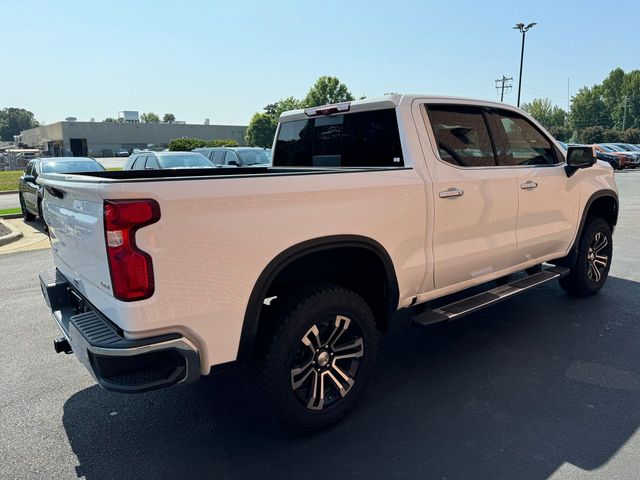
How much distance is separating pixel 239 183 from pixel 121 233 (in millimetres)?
604

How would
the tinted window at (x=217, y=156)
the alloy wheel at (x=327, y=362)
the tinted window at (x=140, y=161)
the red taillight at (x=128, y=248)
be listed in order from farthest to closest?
the tinted window at (x=217, y=156) < the tinted window at (x=140, y=161) < the alloy wheel at (x=327, y=362) < the red taillight at (x=128, y=248)

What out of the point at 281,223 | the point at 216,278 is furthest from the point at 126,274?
the point at 281,223

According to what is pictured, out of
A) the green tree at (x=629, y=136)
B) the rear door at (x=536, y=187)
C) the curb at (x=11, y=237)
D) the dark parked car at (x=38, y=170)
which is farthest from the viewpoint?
the green tree at (x=629, y=136)

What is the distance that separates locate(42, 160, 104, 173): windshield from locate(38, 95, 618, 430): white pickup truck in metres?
7.82

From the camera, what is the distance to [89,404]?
A: 10.9ft

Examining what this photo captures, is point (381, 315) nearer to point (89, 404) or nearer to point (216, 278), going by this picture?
point (216, 278)

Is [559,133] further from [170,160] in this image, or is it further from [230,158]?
[170,160]

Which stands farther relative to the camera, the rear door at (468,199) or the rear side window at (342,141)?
the rear side window at (342,141)

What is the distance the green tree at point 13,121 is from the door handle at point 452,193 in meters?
203

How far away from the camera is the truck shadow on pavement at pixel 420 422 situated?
2639mm

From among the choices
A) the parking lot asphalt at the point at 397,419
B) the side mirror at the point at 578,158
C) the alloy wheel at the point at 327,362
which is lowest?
the parking lot asphalt at the point at 397,419

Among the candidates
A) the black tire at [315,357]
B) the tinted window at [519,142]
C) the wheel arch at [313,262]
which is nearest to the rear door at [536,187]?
the tinted window at [519,142]

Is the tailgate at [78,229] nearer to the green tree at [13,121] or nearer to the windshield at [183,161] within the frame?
the windshield at [183,161]

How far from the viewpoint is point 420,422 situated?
303cm
